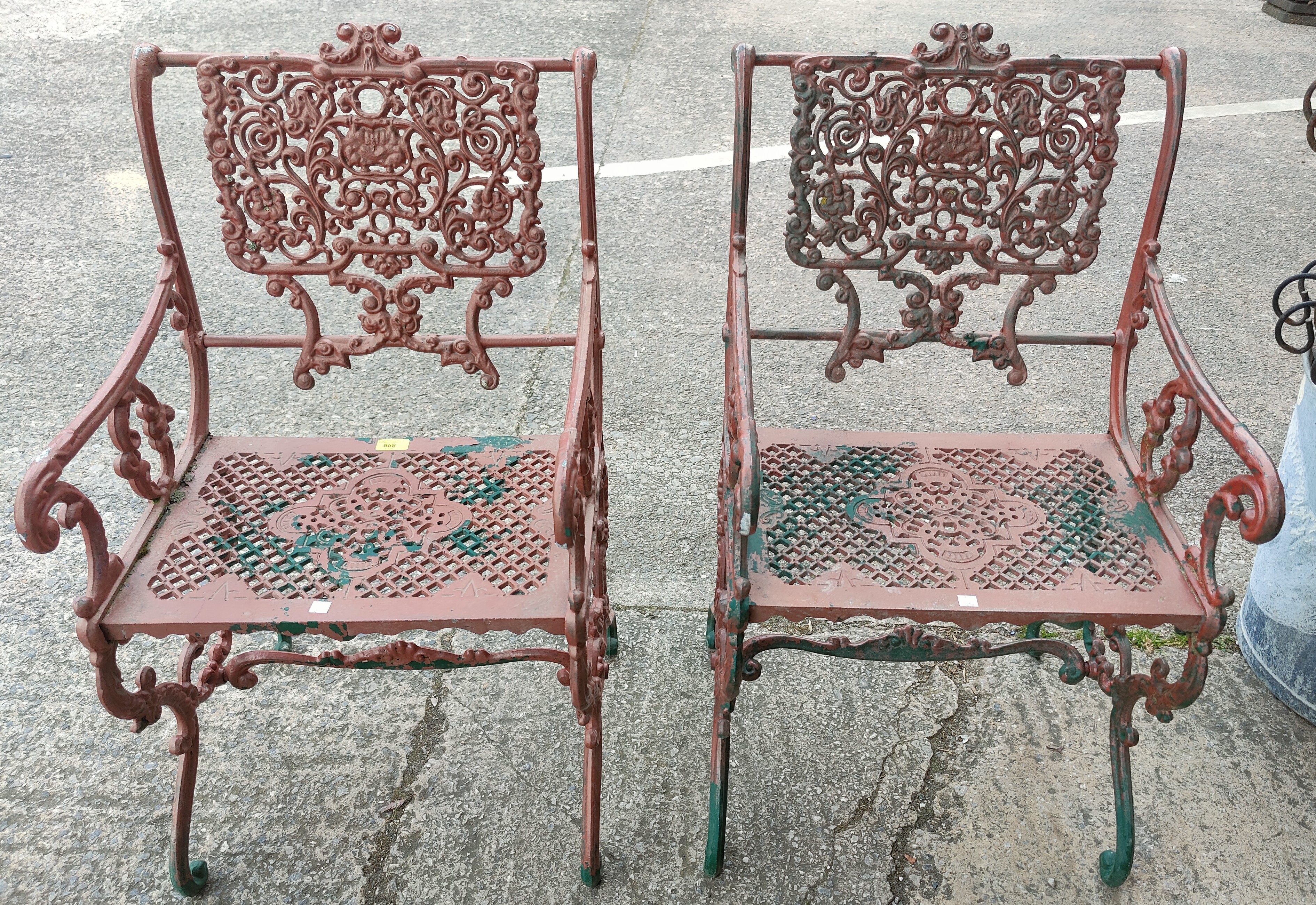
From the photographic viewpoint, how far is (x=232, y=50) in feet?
19.1

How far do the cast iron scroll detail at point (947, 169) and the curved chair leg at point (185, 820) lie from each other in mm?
1404

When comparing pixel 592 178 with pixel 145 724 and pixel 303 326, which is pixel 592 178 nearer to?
pixel 145 724

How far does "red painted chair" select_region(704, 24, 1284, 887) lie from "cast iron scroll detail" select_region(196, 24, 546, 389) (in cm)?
44

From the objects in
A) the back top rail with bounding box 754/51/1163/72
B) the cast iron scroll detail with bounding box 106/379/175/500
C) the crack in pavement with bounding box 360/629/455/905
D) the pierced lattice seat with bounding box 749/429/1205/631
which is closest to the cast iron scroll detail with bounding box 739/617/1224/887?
the pierced lattice seat with bounding box 749/429/1205/631

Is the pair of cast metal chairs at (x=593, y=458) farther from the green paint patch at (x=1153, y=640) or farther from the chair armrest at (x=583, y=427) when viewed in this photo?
the green paint patch at (x=1153, y=640)

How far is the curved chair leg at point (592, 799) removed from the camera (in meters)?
1.92

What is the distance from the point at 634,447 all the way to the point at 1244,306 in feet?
7.63

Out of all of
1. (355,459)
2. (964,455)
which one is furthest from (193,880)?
(964,455)

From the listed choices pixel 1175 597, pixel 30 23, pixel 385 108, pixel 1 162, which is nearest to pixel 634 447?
pixel 385 108

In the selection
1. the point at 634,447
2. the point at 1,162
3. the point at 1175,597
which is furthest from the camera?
the point at 1,162

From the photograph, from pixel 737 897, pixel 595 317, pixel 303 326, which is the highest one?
pixel 595 317

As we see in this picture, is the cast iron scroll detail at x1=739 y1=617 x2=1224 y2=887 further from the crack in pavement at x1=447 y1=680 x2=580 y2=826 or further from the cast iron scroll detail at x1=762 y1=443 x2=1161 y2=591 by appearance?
the crack in pavement at x1=447 y1=680 x2=580 y2=826

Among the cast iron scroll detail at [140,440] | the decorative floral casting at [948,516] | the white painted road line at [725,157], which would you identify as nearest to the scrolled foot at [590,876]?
the decorative floral casting at [948,516]

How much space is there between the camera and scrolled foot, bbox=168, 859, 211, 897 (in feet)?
6.38
